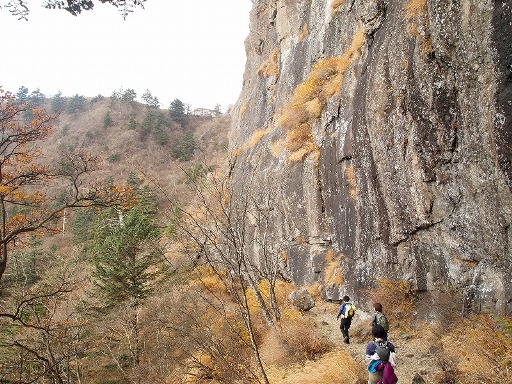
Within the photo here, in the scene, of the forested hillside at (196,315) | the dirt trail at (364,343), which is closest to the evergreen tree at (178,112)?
the forested hillside at (196,315)

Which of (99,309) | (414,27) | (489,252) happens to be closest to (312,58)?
(414,27)

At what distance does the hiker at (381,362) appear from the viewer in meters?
6.18

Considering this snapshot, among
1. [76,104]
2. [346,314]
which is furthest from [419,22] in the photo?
[76,104]

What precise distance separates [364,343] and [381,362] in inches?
190

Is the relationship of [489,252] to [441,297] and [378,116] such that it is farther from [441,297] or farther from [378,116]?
[378,116]

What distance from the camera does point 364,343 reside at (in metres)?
10.7

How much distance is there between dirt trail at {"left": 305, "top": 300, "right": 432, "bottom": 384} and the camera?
28.0 feet

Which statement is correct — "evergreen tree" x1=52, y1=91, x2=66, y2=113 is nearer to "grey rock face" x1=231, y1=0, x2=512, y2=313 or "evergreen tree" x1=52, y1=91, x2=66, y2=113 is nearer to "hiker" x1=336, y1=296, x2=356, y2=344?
"grey rock face" x1=231, y1=0, x2=512, y2=313

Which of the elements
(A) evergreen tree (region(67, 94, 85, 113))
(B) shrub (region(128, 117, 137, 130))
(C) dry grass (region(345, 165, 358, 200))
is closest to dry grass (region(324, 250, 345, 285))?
(C) dry grass (region(345, 165, 358, 200))

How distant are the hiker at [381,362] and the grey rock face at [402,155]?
14.0 feet

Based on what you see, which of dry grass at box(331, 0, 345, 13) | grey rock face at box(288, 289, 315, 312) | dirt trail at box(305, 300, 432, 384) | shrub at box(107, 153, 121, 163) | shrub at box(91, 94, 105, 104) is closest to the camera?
dirt trail at box(305, 300, 432, 384)

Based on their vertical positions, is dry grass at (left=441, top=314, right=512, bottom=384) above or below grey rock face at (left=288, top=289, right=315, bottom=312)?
above

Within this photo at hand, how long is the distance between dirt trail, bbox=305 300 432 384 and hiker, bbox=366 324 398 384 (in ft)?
7.54

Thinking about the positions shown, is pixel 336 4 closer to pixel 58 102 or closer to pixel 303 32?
pixel 303 32
